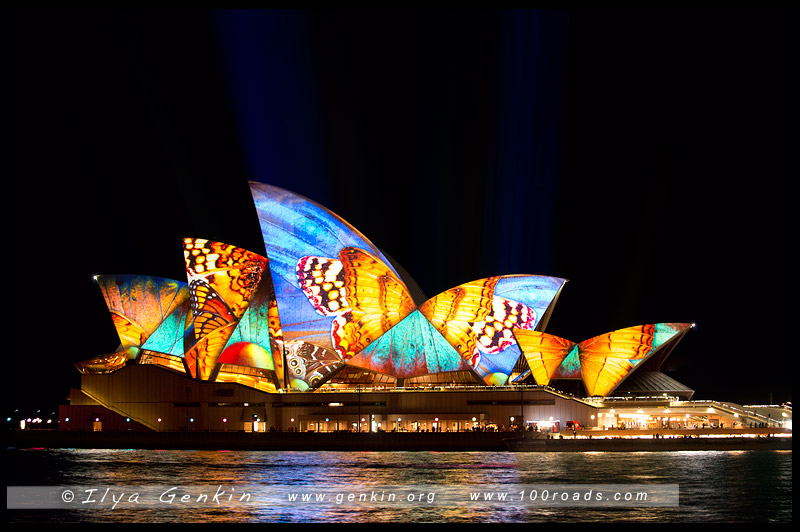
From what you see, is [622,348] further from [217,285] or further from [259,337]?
[217,285]

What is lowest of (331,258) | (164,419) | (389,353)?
(164,419)

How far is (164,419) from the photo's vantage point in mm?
72125

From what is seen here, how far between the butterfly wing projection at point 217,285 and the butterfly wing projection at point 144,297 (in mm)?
3683

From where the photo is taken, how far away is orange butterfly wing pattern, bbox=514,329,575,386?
69812 millimetres

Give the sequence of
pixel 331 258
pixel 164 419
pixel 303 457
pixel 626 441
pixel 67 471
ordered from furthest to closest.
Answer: pixel 164 419 < pixel 331 258 < pixel 626 441 < pixel 303 457 < pixel 67 471

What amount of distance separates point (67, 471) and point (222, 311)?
21.9 m

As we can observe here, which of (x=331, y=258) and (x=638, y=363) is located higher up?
(x=331, y=258)

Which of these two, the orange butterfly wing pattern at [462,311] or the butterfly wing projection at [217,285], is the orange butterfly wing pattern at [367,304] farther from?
the butterfly wing projection at [217,285]

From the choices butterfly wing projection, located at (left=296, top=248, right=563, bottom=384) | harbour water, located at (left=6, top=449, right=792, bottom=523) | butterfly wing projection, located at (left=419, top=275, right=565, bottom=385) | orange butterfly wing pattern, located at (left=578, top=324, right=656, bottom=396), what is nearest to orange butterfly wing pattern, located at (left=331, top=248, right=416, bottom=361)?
butterfly wing projection, located at (left=296, top=248, right=563, bottom=384)

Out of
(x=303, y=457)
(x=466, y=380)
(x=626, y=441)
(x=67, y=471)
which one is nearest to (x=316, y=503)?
(x=67, y=471)

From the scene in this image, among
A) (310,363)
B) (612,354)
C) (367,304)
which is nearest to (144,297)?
(310,363)

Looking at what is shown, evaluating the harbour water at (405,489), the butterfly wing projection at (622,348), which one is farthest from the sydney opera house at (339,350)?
the harbour water at (405,489)

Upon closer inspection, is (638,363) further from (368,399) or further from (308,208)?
(308,208)

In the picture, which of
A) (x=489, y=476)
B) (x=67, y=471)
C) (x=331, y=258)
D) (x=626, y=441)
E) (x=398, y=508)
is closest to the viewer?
(x=398, y=508)
